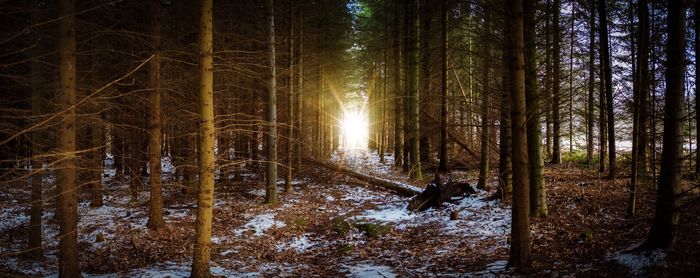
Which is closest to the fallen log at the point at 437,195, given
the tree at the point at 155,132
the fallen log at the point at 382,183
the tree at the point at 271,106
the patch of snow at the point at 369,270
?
the fallen log at the point at 382,183

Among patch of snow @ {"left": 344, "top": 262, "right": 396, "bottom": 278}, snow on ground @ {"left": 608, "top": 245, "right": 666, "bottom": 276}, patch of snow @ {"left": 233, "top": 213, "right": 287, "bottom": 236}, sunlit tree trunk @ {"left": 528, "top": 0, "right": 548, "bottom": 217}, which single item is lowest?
patch of snow @ {"left": 344, "top": 262, "right": 396, "bottom": 278}

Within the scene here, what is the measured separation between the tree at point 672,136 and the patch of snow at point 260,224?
9.13 meters

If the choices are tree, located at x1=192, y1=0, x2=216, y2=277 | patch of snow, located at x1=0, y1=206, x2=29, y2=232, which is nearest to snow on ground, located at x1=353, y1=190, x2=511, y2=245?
tree, located at x1=192, y1=0, x2=216, y2=277

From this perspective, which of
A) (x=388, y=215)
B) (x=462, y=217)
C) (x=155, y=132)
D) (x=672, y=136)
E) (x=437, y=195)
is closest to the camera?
(x=672, y=136)

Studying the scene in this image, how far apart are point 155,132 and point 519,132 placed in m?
9.41

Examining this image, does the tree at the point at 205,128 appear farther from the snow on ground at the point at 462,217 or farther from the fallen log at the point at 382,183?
the fallen log at the point at 382,183

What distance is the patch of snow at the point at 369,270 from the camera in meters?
8.05

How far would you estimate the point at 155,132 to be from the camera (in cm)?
1119

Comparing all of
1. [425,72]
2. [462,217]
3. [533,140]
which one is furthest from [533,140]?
[425,72]

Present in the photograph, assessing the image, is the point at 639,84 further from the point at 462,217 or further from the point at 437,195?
the point at 437,195

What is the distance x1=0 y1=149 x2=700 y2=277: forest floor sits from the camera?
7.34 meters

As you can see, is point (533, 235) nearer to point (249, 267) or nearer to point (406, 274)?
point (406, 274)

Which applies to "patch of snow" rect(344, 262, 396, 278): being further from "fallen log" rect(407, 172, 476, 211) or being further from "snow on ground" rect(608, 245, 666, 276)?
"fallen log" rect(407, 172, 476, 211)

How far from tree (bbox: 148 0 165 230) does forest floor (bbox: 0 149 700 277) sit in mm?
501
